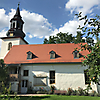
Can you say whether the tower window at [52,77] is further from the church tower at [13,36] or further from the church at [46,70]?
the church tower at [13,36]

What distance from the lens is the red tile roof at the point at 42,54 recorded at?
19084 millimetres

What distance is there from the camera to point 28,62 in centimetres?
1914

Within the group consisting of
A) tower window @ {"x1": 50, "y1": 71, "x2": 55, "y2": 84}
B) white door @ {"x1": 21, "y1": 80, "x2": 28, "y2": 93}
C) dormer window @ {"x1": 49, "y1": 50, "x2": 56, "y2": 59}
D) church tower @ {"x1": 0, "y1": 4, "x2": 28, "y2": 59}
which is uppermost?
church tower @ {"x1": 0, "y1": 4, "x2": 28, "y2": 59}

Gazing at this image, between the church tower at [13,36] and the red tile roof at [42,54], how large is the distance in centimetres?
A: 329

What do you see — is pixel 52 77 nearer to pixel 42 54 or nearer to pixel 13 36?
pixel 42 54

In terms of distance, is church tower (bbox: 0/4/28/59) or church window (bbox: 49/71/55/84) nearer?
church window (bbox: 49/71/55/84)

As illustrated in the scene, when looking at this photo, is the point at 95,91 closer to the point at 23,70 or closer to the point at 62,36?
the point at 23,70

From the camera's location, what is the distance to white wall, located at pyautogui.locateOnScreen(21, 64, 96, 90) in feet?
57.1

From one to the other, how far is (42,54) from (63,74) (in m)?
5.52

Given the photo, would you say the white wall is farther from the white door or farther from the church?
the white door

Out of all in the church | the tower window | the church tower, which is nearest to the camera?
the church

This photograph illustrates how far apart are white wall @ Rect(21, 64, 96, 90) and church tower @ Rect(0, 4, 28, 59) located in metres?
9.56

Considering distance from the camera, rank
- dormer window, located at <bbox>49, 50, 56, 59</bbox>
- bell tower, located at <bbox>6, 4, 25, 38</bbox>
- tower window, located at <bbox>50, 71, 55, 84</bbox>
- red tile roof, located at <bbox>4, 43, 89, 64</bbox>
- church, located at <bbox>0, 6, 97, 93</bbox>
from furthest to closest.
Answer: bell tower, located at <bbox>6, 4, 25, 38</bbox>, dormer window, located at <bbox>49, 50, 56, 59</bbox>, red tile roof, located at <bbox>4, 43, 89, 64</bbox>, tower window, located at <bbox>50, 71, 55, 84</bbox>, church, located at <bbox>0, 6, 97, 93</bbox>

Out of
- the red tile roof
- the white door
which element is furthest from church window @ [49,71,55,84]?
the white door
